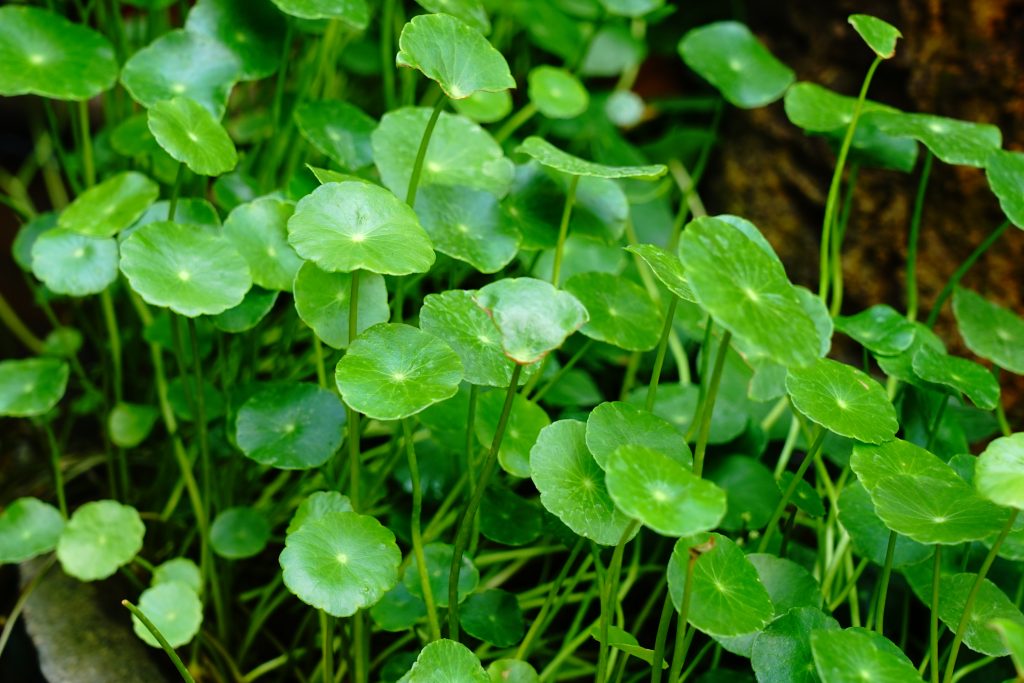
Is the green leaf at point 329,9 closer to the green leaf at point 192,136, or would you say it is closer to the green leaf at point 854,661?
the green leaf at point 192,136

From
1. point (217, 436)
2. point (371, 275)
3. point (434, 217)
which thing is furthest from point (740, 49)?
point (217, 436)

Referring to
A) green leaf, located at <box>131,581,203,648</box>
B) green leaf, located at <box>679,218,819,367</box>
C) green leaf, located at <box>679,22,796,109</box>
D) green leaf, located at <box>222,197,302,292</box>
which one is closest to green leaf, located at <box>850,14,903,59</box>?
green leaf, located at <box>679,22,796,109</box>

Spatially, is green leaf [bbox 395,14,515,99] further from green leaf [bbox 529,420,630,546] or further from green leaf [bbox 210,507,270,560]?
green leaf [bbox 210,507,270,560]

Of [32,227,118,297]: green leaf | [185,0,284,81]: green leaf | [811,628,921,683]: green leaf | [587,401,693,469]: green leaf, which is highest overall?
[185,0,284,81]: green leaf

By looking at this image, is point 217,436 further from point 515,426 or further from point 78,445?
point 515,426

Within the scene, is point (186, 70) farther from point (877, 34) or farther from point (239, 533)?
point (877, 34)
